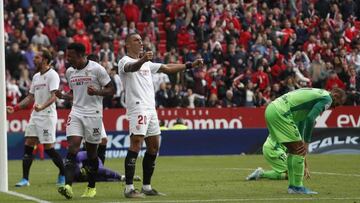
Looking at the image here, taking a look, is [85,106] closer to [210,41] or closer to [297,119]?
[297,119]

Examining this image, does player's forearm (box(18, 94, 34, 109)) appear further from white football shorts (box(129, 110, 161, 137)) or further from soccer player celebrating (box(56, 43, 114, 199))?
white football shorts (box(129, 110, 161, 137))

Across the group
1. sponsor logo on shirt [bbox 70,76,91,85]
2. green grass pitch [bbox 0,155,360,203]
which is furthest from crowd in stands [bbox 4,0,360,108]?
sponsor logo on shirt [bbox 70,76,91,85]

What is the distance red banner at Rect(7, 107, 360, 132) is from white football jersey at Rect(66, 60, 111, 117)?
16.3 m

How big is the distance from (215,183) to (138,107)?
135 inches

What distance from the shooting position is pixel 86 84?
15109 mm

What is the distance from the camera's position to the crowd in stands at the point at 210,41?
110ft

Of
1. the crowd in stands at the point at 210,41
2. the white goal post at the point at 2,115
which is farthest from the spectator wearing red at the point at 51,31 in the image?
the white goal post at the point at 2,115

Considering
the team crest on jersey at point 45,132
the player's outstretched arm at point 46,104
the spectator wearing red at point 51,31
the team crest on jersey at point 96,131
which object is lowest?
the team crest on jersey at point 45,132

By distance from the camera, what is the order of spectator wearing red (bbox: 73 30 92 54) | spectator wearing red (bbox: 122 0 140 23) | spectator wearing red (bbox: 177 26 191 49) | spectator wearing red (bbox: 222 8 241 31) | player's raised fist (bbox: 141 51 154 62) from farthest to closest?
spectator wearing red (bbox: 122 0 140 23), spectator wearing red (bbox: 222 8 241 31), spectator wearing red (bbox: 177 26 191 49), spectator wearing red (bbox: 73 30 92 54), player's raised fist (bbox: 141 51 154 62)

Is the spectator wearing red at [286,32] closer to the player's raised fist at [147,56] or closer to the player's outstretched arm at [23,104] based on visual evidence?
the player's outstretched arm at [23,104]

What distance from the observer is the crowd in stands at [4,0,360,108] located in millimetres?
33531

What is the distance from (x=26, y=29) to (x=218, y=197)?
2175 cm

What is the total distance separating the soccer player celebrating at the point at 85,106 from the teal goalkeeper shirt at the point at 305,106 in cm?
276

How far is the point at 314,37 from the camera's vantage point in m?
36.8
